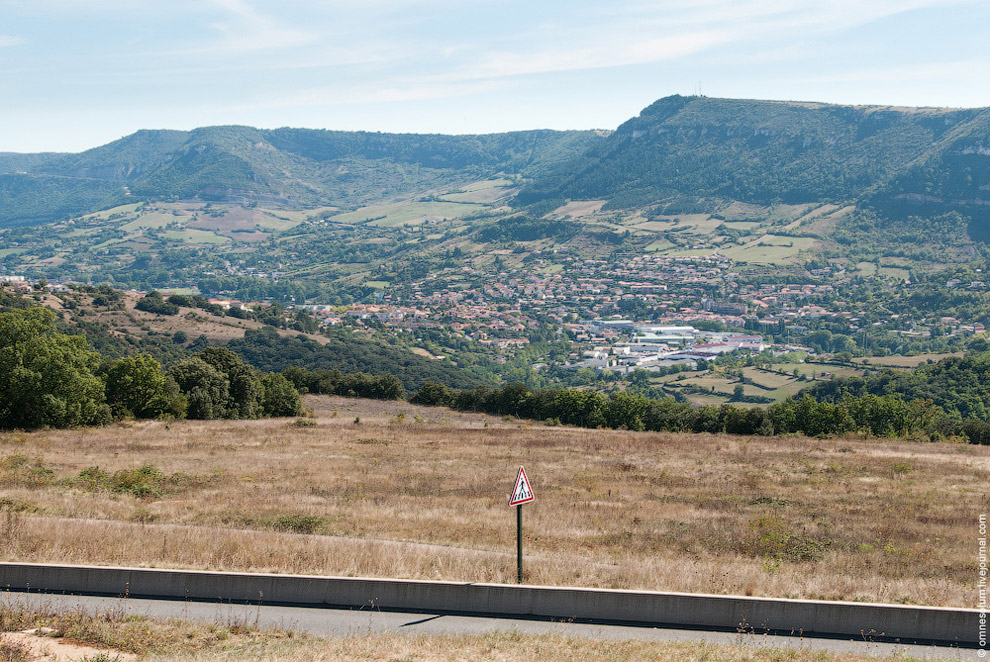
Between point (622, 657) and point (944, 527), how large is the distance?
14.6m

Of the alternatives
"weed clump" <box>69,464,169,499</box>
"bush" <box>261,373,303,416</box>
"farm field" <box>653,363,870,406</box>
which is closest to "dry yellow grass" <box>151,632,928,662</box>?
"weed clump" <box>69,464,169,499</box>

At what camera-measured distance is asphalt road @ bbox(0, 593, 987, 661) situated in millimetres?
12273

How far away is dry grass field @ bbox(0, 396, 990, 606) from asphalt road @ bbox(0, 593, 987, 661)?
1470 millimetres

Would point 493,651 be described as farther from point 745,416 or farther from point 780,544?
point 745,416

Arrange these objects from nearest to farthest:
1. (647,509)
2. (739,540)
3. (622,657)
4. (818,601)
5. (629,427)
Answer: (622,657) → (818,601) → (739,540) → (647,509) → (629,427)

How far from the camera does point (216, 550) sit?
16.1 meters

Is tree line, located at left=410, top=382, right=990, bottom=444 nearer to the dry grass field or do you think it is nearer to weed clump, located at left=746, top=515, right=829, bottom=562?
the dry grass field

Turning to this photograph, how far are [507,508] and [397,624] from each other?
34.5 feet

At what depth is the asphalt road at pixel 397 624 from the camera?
12.3 meters

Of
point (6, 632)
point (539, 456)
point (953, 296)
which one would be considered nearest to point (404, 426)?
point (539, 456)

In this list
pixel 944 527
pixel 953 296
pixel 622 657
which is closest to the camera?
pixel 622 657

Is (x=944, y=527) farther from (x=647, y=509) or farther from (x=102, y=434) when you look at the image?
(x=102, y=434)
